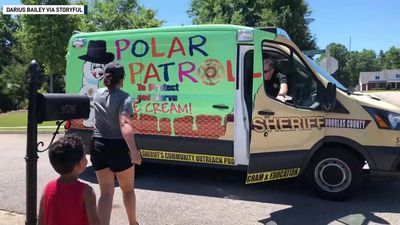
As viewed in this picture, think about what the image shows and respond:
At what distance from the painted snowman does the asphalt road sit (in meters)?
1.51

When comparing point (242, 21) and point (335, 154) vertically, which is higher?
point (242, 21)

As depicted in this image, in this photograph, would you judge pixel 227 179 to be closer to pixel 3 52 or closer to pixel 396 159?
pixel 396 159

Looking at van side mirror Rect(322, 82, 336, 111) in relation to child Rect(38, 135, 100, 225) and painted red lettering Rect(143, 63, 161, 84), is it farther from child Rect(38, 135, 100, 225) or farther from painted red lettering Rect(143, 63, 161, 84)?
child Rect(38, 135, 100, 225)

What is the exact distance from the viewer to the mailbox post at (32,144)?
360 centimetres

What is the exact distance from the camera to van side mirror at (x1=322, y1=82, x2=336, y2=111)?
20.5ft

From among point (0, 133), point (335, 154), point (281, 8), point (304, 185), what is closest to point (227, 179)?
point (304, 185)

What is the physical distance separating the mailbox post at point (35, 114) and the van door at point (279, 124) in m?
3.07

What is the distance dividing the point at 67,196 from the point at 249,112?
13.5ft

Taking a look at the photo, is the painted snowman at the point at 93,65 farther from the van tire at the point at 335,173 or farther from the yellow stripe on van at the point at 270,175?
the van tire at the point at 335,173

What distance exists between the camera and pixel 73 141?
116 inches

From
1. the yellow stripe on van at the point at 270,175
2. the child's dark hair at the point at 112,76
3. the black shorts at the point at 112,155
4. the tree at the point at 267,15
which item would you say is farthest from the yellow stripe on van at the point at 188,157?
the tree at the point at 267,15

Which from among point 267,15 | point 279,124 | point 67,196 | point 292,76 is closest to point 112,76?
point 67,196

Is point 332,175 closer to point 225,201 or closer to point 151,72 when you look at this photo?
point 225,201

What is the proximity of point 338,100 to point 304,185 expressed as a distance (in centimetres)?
163
